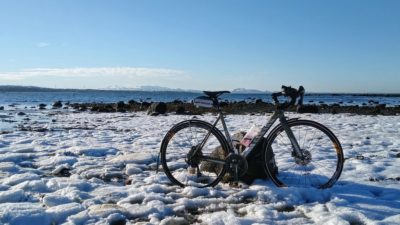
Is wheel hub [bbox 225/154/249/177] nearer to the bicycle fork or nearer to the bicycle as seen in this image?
the bicycle

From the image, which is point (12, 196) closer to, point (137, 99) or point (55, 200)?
point (55, 200)

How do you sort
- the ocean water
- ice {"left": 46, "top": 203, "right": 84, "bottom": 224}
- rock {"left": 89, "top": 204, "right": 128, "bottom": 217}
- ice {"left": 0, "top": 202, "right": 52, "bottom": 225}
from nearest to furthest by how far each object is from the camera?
ice {"left": 0, "top": 202, "right": 52, "bottom": 225}, ice {"left": 46, "top": 203, "right": 84, "bottom": 224}, rock {"left": 89, "top": 204, "right": 128, "bottom": 217}, the ocean water

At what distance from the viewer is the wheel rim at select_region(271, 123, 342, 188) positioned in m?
5.49

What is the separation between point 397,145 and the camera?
9586 millimetres

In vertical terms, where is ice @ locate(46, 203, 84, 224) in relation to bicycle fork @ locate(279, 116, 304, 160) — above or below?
below

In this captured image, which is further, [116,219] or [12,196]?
[12,196]

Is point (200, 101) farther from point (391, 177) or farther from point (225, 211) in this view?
point (391, 177)

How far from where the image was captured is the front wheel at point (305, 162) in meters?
5.45

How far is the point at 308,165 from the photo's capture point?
22.7ft

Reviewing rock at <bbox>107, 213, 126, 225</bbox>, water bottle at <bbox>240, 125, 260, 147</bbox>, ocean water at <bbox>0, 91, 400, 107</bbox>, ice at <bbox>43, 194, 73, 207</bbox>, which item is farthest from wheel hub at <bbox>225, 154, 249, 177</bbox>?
ocean water at <bbox>0, 91, 400, 107</bbox>

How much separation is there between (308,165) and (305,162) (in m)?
1.54

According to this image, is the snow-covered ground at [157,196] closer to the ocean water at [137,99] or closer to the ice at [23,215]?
the ice at [23,215]

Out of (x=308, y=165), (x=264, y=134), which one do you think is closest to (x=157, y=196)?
(x=264, y=134)

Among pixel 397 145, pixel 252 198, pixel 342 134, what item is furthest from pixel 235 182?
pixel 342 134
